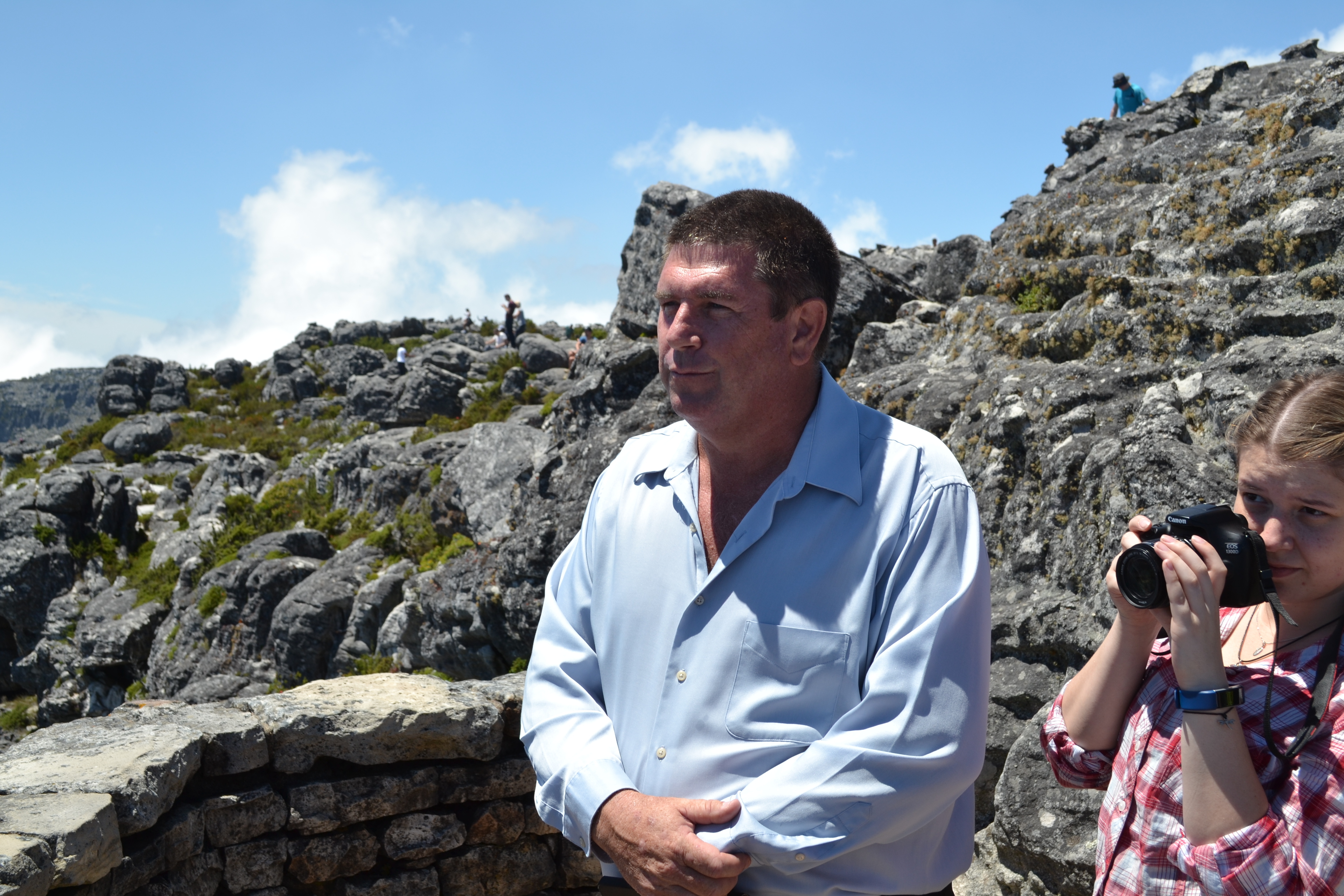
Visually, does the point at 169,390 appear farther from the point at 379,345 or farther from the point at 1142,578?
the point at 1142,578

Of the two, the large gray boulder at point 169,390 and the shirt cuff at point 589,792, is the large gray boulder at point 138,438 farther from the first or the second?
the shirt cuff at point 589,792

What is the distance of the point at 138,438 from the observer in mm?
30828

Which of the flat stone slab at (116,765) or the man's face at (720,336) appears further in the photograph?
the flat stone slab at (116,765)

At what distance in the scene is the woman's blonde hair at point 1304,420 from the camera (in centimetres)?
160

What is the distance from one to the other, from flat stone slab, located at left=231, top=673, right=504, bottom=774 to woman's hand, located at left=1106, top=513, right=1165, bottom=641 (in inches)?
107

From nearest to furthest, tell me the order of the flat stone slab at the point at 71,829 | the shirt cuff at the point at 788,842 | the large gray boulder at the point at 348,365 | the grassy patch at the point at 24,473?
the shirt cuff at the point at 788,842
the flat stone slab at the point at 71,829
the grassy patch at the point at 24,473
the large gray boulder at the point at 348,365

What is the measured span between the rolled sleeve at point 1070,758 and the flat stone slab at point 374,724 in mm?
2440

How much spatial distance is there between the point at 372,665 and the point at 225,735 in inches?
417

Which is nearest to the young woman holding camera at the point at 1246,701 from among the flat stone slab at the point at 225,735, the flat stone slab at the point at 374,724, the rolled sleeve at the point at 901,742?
the rolled sleeve at the point at 901,742

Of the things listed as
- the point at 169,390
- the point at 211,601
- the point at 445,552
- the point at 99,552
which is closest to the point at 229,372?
the point at 169,390

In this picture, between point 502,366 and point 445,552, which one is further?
point 502,366

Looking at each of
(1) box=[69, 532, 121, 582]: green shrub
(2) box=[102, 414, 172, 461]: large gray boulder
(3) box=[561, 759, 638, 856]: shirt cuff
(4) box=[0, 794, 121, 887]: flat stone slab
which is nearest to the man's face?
(3) box=[561, 759, 638, 856]: shirt cuff

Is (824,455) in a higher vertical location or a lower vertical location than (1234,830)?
higher

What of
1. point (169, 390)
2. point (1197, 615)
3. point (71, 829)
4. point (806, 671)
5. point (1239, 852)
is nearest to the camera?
point (1239, 852)
